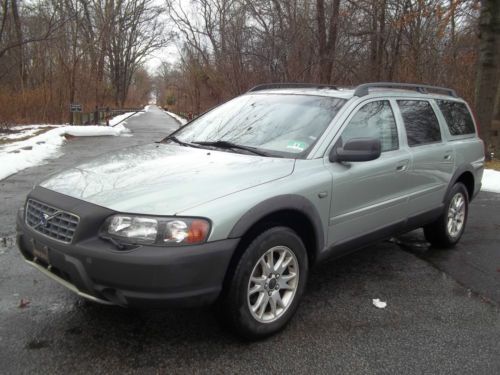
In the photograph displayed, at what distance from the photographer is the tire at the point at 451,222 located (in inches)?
197

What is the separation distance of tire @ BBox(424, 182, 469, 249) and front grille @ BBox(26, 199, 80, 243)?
12.4 feet

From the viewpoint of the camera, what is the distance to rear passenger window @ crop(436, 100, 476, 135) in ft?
16.5

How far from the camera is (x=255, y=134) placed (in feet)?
12.5

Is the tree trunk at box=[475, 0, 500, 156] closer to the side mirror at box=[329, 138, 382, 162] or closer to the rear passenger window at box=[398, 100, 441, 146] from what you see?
the rear passenger window at box=[398, 100, 441, 146]

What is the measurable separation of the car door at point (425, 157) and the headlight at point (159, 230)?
240cm

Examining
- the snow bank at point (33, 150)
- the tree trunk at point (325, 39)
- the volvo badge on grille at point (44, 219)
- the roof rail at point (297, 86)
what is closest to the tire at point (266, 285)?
the volvo badge on grille at point (44, 219)

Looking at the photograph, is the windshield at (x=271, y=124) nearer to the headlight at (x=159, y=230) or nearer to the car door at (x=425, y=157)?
the car door at (x=425, y=157)

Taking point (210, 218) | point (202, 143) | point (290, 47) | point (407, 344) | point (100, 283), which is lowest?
point (407, 344)

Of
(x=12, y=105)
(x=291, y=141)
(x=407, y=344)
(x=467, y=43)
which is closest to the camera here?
(x=407, y=344)

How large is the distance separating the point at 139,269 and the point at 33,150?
10.6 m

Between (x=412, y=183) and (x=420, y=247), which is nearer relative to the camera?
(x=412, y=183)

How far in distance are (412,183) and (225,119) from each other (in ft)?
6.00

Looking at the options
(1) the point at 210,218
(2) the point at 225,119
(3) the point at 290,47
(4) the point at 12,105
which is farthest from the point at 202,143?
(4) the point at 12,105

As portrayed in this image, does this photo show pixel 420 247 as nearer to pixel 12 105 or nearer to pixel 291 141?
pixel 291 141
